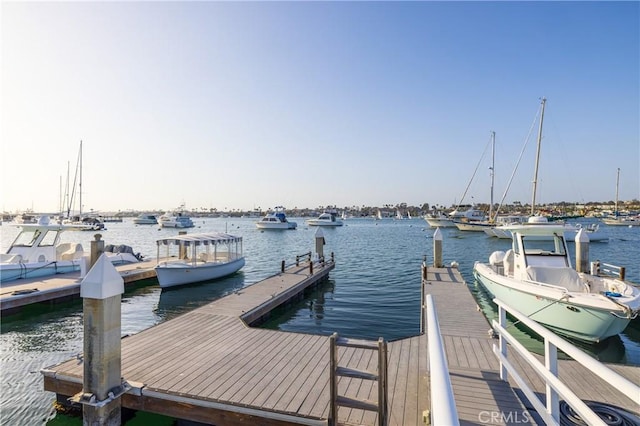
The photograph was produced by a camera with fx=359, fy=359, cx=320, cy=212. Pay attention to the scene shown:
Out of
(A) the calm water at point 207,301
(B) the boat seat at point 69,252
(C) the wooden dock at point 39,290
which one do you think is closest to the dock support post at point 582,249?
(A) the calm water at point 207,301

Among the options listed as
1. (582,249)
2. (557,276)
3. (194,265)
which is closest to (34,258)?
(194,265)

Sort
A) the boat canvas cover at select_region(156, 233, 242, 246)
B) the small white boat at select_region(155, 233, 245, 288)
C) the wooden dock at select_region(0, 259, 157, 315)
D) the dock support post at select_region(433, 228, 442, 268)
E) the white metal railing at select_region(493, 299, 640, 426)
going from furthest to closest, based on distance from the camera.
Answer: the dock support post at select_region(433, 228, 442, 268), the boat canvas cover at select_region(156, 233, 242, 246), the small white boat at select_region(155, 233, 245, 288), the wooden dock at select_region(0, 259, 157, 315), the white metal railing at select_region(493, 299, 640, 426)

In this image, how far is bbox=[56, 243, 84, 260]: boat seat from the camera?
20167 mm

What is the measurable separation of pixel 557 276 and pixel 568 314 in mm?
2057

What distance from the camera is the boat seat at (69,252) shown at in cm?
2017

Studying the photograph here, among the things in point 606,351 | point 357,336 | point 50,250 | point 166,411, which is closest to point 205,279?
point 50,250

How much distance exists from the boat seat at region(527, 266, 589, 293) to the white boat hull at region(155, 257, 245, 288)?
1509 centimetres

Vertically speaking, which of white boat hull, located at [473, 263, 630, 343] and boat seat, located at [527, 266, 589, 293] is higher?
boat seat, located at [527, 266, 589, 293]

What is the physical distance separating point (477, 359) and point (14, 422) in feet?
28.9

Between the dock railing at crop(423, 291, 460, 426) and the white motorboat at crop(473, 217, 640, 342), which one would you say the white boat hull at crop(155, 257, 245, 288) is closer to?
the white motorboat at crop(473, 217, 640, 342)

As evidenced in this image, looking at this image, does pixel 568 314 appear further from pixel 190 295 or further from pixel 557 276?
pixel 190 295

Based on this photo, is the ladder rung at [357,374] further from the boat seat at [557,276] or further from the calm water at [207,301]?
the boat seat at [557,276]

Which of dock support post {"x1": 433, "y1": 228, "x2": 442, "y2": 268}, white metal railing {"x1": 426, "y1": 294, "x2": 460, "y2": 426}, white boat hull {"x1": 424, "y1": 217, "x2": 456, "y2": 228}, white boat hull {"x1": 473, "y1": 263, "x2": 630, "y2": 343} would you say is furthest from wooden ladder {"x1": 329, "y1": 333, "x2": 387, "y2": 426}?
white boat hull {"x1": 424, "y1": 217, "x2": 456, "y2": 228}

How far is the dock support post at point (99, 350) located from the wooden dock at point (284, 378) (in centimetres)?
57
